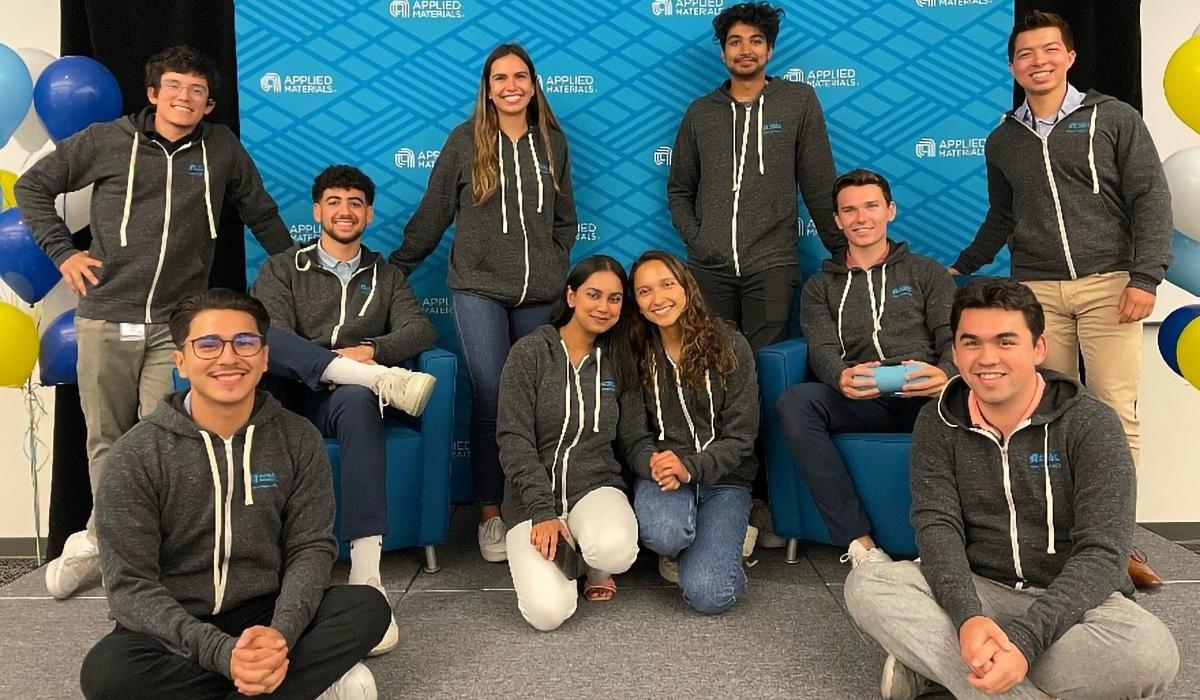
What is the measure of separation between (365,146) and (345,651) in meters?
2.31

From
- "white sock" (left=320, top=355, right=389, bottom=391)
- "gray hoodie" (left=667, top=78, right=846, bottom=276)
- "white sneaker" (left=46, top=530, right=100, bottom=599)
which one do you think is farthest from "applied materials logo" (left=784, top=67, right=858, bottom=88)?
"white sneaker" (left=46, top=530, right=100, bottom=599)

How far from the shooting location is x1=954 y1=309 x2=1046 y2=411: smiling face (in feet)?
6.90

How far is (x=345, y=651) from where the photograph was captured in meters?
2.07

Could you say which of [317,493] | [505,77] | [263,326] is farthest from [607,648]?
[505,77]

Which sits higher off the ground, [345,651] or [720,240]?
[720,240]

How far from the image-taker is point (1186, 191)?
308cm

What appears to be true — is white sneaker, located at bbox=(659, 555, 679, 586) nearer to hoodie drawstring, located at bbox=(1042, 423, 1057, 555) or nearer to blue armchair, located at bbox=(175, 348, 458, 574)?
blue armchair, located at bbox=(175, 348, 458, 574)

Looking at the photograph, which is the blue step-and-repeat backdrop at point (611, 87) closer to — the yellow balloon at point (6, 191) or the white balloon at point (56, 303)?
the white balloon at point (56, 303)

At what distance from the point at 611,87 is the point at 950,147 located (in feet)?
4.36

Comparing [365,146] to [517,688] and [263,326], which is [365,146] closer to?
[263,326]

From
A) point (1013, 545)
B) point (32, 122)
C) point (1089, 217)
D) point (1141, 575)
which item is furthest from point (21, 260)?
point (1141, 575)

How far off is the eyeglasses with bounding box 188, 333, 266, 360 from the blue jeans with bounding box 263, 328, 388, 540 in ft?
1.87

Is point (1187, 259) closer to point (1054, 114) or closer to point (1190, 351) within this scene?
point (1190, 351)

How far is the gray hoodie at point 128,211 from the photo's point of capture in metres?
3.14
